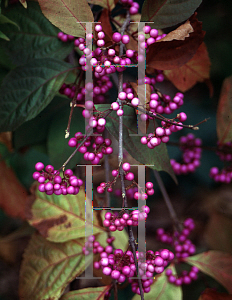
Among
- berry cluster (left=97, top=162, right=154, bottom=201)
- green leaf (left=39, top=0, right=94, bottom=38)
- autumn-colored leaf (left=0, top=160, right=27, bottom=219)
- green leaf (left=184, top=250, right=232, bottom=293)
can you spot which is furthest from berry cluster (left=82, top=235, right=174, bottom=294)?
autumn-colored leaf (left=0, top=160, right=27, bottom=219)

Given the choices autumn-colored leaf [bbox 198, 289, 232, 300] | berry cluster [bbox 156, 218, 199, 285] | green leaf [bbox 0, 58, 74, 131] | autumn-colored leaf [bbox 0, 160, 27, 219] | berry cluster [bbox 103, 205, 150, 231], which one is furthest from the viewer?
autumn-colored leaf [bbox 0, 160, 27, 219]

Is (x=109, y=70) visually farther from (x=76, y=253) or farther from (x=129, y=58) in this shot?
(x=76, y=253)

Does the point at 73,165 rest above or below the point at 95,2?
below

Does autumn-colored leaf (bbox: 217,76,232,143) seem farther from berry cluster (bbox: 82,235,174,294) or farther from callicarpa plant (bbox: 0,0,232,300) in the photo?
berry cluster (bbox: 82,235,174,294)

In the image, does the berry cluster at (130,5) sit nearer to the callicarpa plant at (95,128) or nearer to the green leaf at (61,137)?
the callicarpa plant at (95,128)

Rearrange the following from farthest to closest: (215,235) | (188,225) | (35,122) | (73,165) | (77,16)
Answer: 1. (215,235)
2. (188,225)
3. (35,122)
4. (73,165)
5. (77,16)

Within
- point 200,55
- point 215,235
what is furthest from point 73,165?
point 215,235
